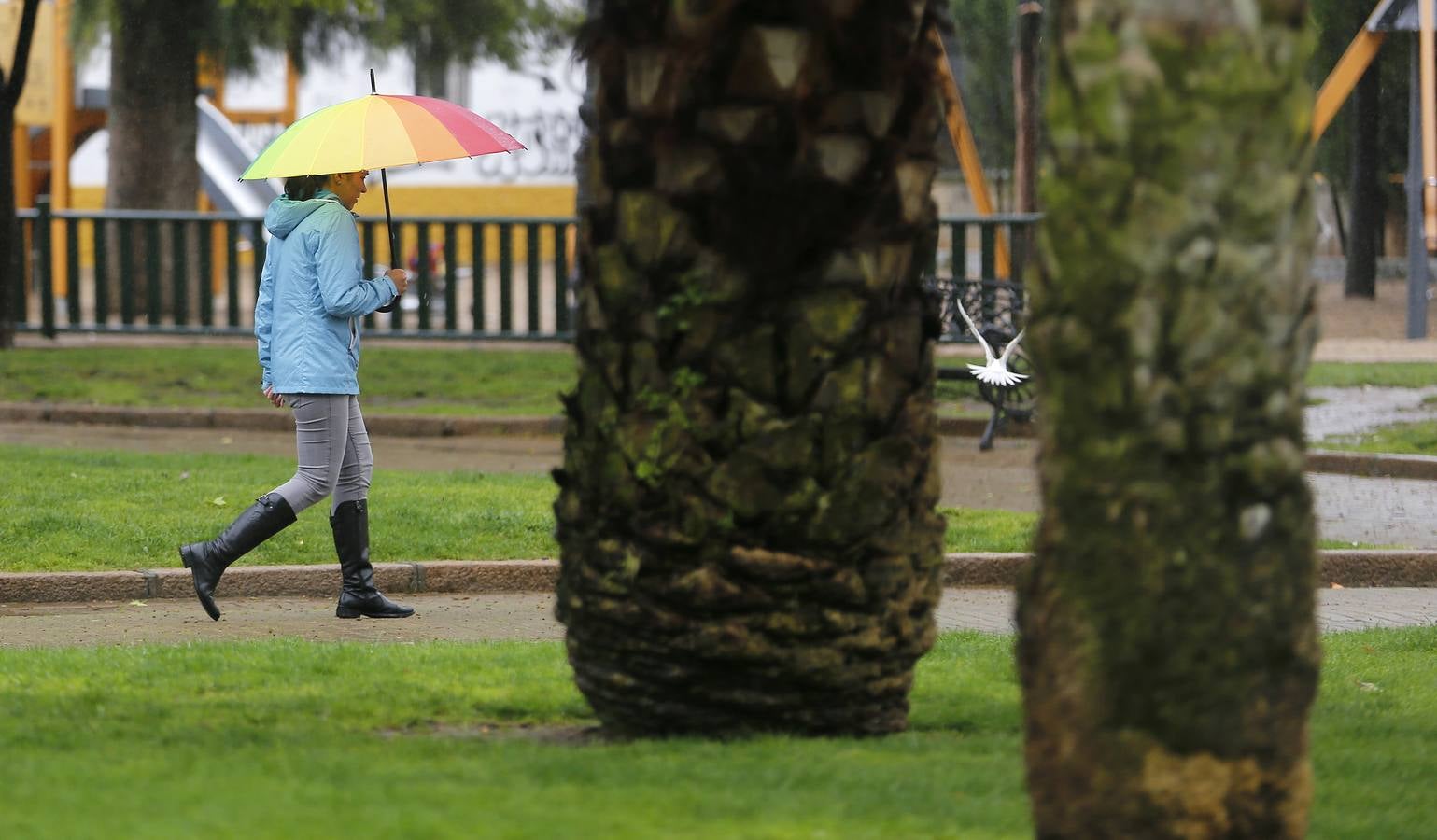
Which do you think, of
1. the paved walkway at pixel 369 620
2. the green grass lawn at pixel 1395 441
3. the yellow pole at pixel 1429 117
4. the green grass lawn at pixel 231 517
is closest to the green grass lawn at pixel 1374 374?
the green grass lawn at pixel 1395 441

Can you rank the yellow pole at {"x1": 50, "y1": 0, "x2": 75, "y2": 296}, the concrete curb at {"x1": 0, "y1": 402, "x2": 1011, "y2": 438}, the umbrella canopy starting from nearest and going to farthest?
the umbrella canopy, the concrete curb at {"x1": 0, "y1": 402, "x2": 1011, "y2": 438}, the yellow pole at {"x1": 50, "y1": 0, "x2": 75, "y2": 296}

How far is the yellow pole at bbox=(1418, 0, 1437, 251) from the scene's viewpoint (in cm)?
2203

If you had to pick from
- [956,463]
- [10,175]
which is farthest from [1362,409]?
[10,175]

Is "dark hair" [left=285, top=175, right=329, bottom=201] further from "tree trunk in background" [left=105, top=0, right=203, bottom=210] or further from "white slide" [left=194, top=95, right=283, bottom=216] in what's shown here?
"white slide" [left=194, top=95, right=283, bottom=216]

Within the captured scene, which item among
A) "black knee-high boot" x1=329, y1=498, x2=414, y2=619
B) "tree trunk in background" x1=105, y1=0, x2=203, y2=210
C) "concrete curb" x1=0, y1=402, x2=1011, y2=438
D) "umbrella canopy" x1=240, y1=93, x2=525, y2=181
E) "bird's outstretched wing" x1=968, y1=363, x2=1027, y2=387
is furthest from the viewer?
"tree trunk in background" x1=105, y1=0, x2=203, y2=210

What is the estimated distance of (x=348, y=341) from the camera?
7.71m

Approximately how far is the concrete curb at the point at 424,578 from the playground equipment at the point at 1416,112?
13.0 m

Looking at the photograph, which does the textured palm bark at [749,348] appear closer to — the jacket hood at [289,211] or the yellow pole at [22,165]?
the jacket hood at [289,211]

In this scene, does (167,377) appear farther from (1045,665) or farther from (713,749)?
(1045,665)

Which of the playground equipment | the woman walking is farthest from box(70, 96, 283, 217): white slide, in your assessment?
the woman walking

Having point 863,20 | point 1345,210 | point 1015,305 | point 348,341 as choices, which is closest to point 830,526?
point 863,20

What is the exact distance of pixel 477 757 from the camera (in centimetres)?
486

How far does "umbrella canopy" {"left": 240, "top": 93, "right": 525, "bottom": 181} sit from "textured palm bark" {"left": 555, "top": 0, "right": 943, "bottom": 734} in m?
2.60

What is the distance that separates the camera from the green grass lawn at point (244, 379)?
15.7 metres
